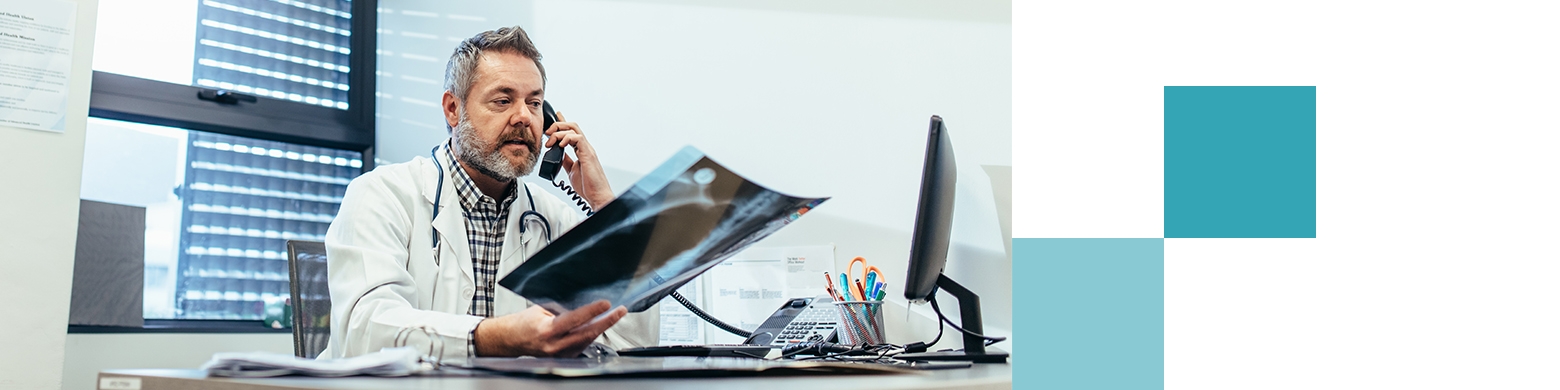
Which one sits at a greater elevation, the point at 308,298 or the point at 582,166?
the point at 582,166

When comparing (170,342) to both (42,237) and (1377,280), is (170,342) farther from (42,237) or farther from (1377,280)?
(1377,280)

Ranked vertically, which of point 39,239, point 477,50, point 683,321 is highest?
point 477,50

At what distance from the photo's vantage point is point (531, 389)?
55 centimetres

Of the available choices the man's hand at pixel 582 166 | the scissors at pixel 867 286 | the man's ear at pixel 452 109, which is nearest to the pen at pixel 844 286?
the scissors at pixel 867 286

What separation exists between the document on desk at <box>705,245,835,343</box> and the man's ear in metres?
0.51

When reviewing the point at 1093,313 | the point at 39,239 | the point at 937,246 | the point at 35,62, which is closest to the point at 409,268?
the point at 937,246

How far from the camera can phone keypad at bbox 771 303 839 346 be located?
1279 millimetres

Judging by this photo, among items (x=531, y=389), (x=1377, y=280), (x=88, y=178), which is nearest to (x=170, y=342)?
(x=88, y=178)

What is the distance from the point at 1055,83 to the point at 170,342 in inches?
93.9

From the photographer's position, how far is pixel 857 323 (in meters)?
1.25

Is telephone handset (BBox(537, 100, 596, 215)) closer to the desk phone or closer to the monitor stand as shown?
the desk phone

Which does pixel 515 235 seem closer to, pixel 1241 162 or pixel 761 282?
pixel 761 282

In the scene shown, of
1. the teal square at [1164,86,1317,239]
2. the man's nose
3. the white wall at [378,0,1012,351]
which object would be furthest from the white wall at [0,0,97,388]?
the teal square at [1164,86,1317,239]

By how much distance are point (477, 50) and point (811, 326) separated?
2.24 ft
